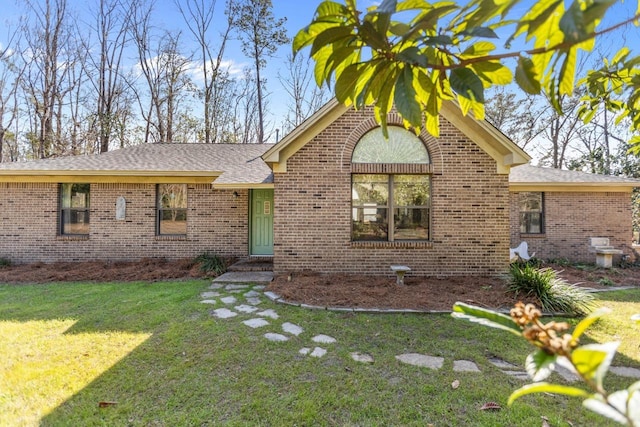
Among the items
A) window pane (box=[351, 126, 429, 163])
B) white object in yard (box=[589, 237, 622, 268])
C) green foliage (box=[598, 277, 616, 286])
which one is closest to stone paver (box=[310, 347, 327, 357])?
window pane (box=[351, 126, 429, 163])

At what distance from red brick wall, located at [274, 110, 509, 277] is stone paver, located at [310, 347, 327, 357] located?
12.1 ft

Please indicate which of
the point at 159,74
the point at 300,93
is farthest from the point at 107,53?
the point at 300,93

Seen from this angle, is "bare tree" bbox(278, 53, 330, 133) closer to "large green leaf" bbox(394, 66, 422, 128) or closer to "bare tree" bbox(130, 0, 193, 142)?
"bare tree" bbox(130, 0, 193, 142)

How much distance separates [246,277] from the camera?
7922mm

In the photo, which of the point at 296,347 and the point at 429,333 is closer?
the point at 296,347

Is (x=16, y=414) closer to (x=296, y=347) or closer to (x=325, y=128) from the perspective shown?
(x=296, y=347)

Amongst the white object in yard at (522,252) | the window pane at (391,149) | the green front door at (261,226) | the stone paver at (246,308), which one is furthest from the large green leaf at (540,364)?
the white object in yard at (522,252)

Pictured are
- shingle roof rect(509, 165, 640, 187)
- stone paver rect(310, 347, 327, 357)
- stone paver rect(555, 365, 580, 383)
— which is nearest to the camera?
stone paver rect(555, 365, 580, 383)

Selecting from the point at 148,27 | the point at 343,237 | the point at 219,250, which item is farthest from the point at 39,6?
the point at 343,237

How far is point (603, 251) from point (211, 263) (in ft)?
39.4

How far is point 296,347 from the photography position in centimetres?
407

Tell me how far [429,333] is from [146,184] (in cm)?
936

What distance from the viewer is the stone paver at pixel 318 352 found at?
386cm

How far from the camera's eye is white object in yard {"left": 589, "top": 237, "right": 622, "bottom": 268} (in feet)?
32.8
